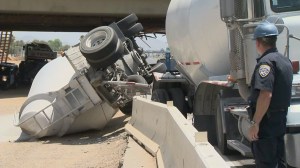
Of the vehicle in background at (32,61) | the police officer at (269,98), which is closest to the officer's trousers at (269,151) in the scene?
the police officer at (269,98)

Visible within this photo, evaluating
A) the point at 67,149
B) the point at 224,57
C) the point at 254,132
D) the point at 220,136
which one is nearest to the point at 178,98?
the point at 67,149

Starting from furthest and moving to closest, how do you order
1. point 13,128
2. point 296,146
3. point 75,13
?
point 75,13 → point 13,128 → point 296,146

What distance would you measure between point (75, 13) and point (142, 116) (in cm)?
1799

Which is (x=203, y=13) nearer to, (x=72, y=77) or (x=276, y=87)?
(x=276, y=87)

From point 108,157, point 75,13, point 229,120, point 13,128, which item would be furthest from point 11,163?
point 75,13

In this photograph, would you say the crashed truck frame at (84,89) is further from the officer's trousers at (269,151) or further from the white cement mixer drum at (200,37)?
the officer's trousers at (269,151)

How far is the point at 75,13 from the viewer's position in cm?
2773

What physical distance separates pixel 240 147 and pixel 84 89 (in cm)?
690

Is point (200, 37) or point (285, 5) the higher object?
point (285, 5)

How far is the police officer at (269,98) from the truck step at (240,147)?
1.51 metres

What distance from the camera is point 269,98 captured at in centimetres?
488

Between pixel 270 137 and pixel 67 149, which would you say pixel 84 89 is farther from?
pixel 270 137

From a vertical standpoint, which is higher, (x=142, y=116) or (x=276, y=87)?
(x=276, y=87)

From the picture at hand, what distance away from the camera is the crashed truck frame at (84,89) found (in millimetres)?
13016
